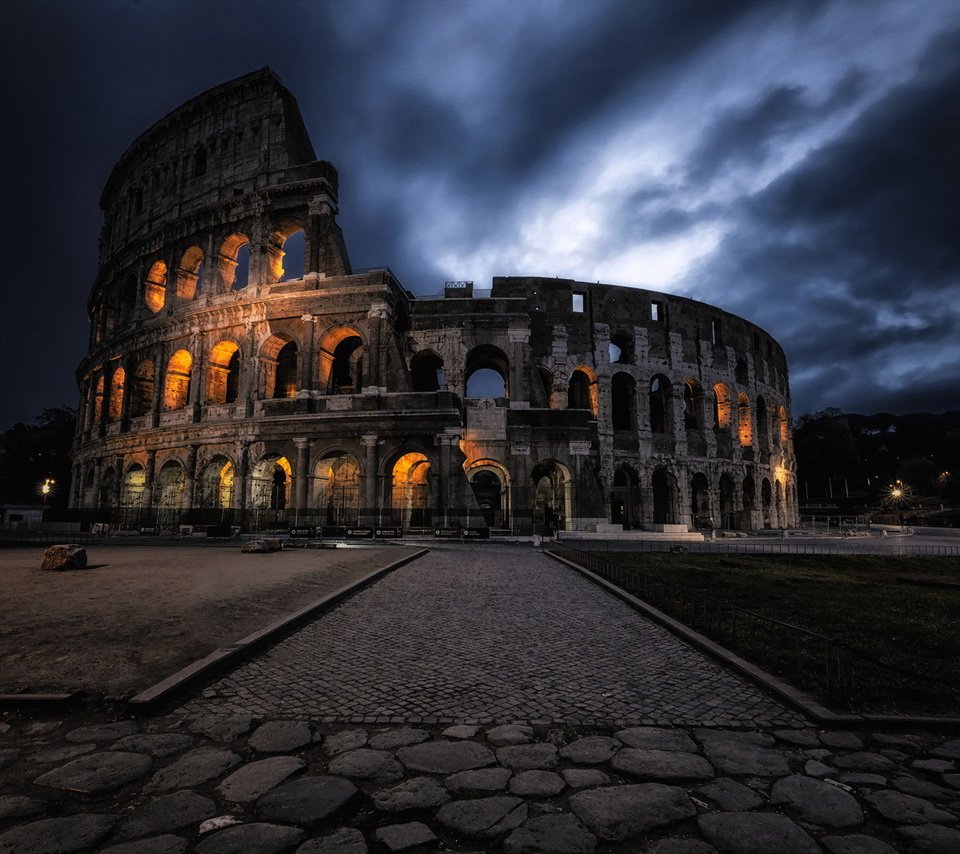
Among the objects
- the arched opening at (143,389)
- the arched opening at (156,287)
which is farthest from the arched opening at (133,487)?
the arched opening at (156,287)

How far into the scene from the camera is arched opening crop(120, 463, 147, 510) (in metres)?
29.0

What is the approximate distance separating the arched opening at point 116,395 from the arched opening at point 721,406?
3755 centimetres

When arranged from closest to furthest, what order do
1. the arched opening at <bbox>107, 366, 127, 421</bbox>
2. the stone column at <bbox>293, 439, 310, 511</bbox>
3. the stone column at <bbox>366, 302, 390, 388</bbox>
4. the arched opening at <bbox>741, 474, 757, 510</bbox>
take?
the stone column at <bbox>293, 439, 310, 511</bbox> < the stone column at <bbox>366, 302, 390, 388</bbox> < the arched opening at <bbox>107, 366, 127, 421</bbox> < the arched opening at <bbox>741, 474, 757, 510</bbox>

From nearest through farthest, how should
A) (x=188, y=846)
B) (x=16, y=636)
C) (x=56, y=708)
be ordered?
(x=188, y=846) → (x=56, y=708) → (x=16, y=636)

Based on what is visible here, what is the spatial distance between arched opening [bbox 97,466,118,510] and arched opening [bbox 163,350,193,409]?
5884 millimetres

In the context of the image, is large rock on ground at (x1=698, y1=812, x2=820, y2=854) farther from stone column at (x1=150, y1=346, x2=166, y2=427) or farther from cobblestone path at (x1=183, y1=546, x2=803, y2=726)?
stone column at (x1=150, y1=346, x2=166, y2=427)

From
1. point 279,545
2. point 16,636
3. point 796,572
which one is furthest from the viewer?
point 279,545

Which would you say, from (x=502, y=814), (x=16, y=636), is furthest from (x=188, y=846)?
(x=16, y=636)

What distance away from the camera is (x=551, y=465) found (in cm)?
2958

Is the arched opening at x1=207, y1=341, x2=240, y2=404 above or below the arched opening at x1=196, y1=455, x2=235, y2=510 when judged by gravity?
above

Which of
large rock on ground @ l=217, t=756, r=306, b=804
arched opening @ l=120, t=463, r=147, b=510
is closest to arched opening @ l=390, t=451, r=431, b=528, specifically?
arched opening @ l=120, t=463, r=147, b=510

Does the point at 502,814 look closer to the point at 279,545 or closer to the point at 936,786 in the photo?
the point at 936,786

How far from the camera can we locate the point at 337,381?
29859mm

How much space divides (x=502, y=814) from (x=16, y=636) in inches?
215
